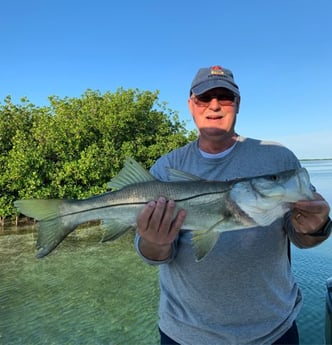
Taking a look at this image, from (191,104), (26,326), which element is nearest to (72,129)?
(26,326)

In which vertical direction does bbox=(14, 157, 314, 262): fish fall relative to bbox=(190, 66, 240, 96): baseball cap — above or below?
below

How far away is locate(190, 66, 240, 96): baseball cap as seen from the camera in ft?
8.18

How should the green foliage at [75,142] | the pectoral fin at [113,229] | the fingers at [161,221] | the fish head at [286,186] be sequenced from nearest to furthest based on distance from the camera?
the fish head at [286,186]
the fingers at [161,221]
the pectoral fin at [113,229]
the green foliage at [75,142]

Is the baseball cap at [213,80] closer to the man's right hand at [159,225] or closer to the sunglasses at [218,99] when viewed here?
the sunglasses at [218,99]

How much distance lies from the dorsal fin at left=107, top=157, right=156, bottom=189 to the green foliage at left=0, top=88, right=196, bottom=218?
18.8 m

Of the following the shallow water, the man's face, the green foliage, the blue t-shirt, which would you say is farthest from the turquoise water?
the green foliage

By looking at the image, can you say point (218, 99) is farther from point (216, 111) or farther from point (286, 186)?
point (286, 186)

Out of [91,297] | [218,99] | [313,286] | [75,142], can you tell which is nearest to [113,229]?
[218,99]

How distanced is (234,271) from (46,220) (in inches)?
45.1

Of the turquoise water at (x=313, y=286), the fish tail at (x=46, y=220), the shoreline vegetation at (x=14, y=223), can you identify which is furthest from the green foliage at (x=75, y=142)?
the fish tail at (x=46, y=220)

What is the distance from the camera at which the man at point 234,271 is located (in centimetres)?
212

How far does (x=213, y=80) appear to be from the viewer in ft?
8.20

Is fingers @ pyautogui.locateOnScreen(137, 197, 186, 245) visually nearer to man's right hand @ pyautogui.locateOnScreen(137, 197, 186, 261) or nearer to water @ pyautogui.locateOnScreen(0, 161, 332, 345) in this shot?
man's right hand @ pyautogui.locateOnScreen(137, 197, 186, 261)

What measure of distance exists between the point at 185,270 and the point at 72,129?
21.0 m
